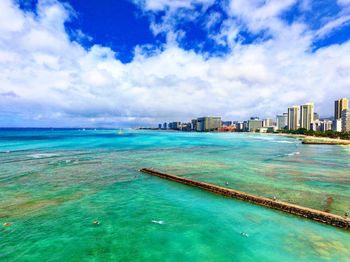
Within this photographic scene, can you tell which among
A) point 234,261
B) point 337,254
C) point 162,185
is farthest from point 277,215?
point 162,185

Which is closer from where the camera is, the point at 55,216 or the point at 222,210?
the point at 55,216

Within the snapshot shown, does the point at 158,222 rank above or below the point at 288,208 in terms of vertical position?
below

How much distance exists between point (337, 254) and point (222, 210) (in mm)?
6691

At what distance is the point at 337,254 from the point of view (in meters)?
10.4

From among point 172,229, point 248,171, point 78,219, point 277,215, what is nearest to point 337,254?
point 277,215

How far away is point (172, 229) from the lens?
1263 cm

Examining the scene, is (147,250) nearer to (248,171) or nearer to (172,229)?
(172,229)

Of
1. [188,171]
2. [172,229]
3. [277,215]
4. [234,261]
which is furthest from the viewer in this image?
[188,171]

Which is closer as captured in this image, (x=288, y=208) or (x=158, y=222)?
(x=158, y=222)

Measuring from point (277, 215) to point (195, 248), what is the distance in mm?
6787

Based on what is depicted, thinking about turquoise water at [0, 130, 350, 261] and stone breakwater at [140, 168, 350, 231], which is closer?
turquoise water at [0, 130, 350, 261]

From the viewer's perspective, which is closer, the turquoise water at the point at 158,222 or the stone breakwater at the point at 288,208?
the turquoise water at the point at 158,222

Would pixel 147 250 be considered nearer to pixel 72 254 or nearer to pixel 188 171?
pixel 72 254

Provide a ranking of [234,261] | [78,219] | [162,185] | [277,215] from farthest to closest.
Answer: [162,185] < [277,215] < [78,219] < [234,261]
